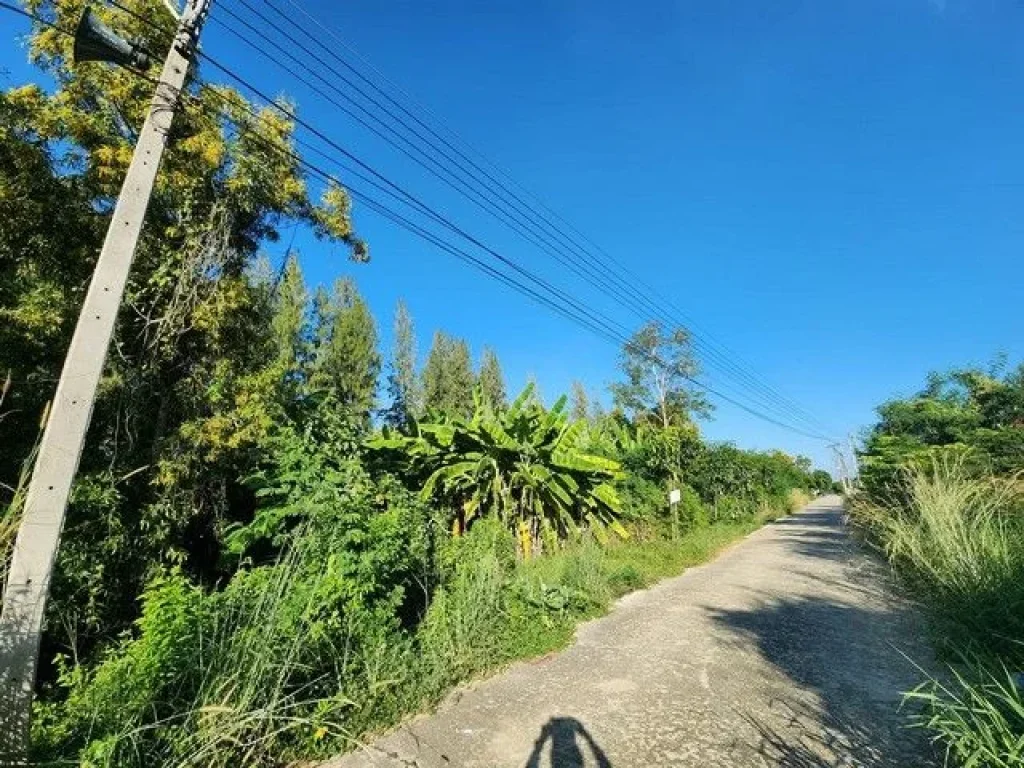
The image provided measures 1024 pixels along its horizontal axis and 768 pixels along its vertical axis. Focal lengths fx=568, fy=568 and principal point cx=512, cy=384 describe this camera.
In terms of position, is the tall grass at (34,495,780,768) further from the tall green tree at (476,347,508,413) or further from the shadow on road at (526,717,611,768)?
the tall green tree at (476,347,508,413)

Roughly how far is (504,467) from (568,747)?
23.8 ft

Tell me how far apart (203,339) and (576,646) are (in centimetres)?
569

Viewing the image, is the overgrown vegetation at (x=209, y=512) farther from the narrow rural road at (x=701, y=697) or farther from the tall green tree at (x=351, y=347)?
the tall green tree at (x=351, y=347)

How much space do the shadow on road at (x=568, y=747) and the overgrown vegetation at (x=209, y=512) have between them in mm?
1070

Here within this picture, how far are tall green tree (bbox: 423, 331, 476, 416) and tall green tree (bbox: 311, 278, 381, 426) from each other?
6472 mm

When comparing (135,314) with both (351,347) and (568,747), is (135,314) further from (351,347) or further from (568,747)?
(351,347)

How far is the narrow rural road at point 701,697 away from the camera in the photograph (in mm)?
3752

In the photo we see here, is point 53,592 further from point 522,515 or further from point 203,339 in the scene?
point 522,515

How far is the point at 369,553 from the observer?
477 cm

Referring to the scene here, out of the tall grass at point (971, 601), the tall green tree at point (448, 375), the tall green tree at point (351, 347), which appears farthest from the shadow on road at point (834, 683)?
the tall green tree at point (448, 375)

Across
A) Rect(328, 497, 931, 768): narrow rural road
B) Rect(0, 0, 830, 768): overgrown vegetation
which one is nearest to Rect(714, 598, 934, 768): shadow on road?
Rect(328, 497, 931, 768): narrow rural road

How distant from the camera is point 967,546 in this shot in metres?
6.39

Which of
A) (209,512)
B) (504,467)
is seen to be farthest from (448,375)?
(209,512)

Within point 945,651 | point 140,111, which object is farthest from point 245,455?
point 945,651
